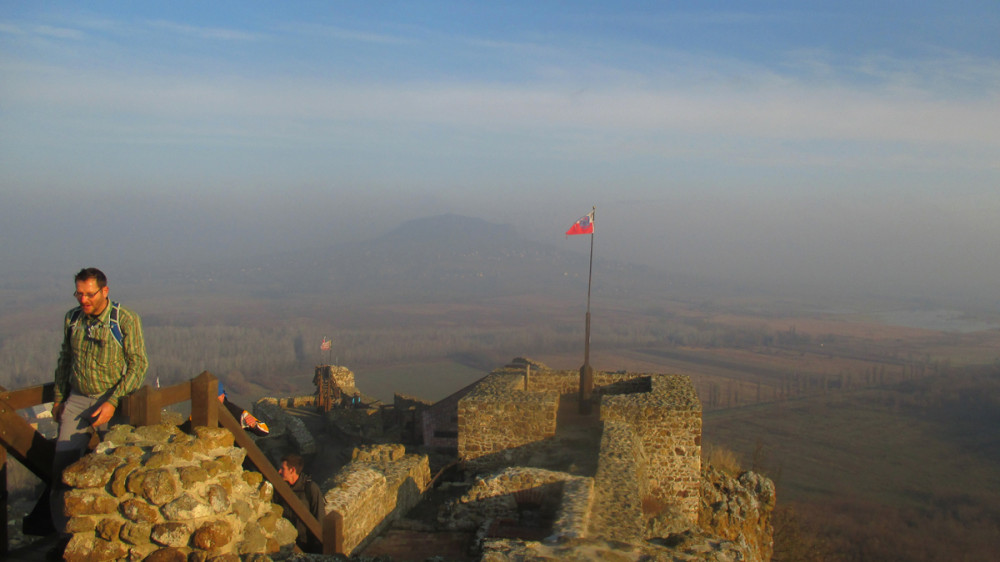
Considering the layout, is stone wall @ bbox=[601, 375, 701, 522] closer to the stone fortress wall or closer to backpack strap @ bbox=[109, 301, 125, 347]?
the stone fortress wall

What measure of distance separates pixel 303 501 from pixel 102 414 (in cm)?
210

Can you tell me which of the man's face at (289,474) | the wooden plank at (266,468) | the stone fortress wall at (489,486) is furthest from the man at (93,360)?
the man's face at (289,474)

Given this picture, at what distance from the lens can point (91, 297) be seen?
5.43 m

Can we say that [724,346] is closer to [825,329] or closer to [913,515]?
[825,329]

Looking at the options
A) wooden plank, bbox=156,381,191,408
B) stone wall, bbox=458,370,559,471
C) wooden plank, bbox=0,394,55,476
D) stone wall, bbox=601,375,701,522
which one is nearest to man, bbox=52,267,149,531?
wooden plank, bbox=0,394,55,476

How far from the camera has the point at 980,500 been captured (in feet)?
169

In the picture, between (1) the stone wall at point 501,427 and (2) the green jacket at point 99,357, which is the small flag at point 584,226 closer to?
(1) the stone wall at point 501,427

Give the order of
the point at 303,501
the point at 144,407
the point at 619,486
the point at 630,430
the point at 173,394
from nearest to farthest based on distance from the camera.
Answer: the point at 144,407
the point at 173,394
the point at 303,501
the point at 619,486
the point at 630,430

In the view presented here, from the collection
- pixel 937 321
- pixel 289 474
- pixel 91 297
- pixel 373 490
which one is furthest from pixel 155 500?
pixel 937 321

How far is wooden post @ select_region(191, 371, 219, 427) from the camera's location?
4.95 meters

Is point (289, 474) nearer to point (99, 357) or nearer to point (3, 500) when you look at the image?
point (99, 357)

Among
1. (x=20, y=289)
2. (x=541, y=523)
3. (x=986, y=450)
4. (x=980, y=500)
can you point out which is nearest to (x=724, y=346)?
(x=986, y=450)

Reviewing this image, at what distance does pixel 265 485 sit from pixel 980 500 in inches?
2422

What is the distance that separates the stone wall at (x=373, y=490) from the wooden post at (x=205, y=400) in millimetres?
2806
